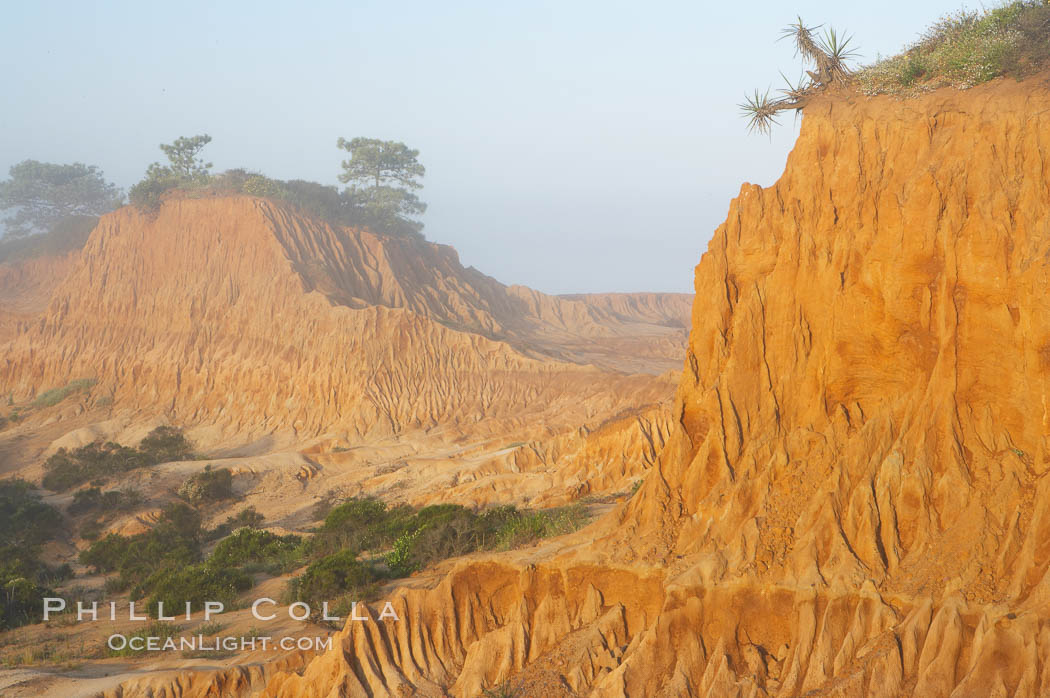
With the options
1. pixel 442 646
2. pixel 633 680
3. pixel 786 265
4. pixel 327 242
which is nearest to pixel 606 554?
pixel 633 680

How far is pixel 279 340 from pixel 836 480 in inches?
1368

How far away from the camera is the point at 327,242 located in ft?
163

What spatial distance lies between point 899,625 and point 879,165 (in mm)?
5486

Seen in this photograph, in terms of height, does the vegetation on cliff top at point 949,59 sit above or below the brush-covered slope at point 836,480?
above

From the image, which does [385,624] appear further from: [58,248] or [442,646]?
[58,248]

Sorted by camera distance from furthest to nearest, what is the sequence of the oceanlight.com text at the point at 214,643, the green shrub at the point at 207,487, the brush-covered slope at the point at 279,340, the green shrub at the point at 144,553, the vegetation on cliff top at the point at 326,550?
1. the brush-covered slope at the point at 279,340
2. the green shrub at the point at 207,487
3. the green shrub at the point at 144,553
4. the vegetation on cliff top at the point at 326,550
5. the oceanlight.com text at the point at 214,643

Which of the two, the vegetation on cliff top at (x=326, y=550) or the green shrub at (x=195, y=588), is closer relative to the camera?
the vegetation on cliff top at (x=326, y=550)

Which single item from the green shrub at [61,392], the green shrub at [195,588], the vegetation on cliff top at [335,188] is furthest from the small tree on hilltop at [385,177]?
the green shrub at [195,588]

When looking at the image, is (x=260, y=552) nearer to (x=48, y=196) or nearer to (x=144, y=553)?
(x=144, y=553)

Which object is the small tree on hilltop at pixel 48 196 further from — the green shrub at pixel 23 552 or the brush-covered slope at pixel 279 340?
the green shrub at pixel 23 552

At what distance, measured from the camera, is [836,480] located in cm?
1016

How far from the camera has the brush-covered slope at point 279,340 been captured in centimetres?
3797

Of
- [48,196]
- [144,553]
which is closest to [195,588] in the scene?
[144,553]

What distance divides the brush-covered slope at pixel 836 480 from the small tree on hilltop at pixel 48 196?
65403 millimetres
